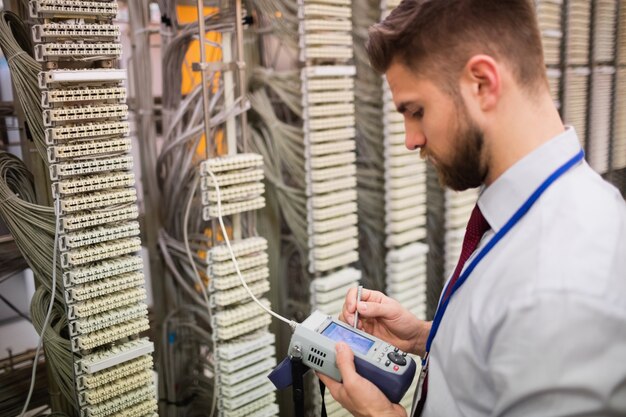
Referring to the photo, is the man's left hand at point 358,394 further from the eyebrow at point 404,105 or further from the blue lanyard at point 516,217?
the eyebrow at point 404,105

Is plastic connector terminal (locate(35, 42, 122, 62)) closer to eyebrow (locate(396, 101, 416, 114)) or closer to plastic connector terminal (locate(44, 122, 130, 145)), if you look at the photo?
plastic connector terminal (locate(44, 122, 130, 145))

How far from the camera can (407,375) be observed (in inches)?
51.6

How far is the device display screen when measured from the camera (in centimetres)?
138

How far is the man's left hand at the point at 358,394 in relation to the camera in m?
1.20

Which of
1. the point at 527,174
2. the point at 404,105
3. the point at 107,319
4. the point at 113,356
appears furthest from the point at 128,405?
the point at 527,174

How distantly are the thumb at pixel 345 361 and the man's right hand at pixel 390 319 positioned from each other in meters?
0.19

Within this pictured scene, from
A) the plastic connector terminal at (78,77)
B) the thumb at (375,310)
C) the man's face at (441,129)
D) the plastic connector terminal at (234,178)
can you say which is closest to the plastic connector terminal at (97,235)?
the plastic connector terminal at (234,178)

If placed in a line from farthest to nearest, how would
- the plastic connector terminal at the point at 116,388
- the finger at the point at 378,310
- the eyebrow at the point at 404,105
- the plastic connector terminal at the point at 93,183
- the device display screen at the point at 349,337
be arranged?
the plastic connector terminal at the point at 116,388, the plastic connector terminal at the point at 93,183, the finger at the point at 378,310, the device display screen at the point at 349,337, the eyebrow at the point at 404,105

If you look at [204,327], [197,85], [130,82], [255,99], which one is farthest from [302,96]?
[204,327]

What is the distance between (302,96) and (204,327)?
4.07 feet

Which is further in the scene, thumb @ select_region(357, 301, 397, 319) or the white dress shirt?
thumb @ select_region(357, 301, 397, 319)

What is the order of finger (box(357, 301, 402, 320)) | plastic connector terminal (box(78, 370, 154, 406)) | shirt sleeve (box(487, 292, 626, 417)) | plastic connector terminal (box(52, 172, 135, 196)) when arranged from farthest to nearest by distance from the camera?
plastic connector terminal (box(78, 370, 154, 406)) < plastic connector terminal (box(52, 172, 135, 196)) < finger (box(357, 301, 402, 320)) < shirt sleeve (box(487, 292, 626, 417))

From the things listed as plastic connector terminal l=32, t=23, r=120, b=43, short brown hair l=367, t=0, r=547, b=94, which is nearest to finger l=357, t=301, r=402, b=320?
short brown hair l=367, t=0, r=547, b=94

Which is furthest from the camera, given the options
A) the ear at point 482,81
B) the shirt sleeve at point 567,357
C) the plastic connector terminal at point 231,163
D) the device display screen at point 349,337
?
the plastic connector terminal at point 231,163
